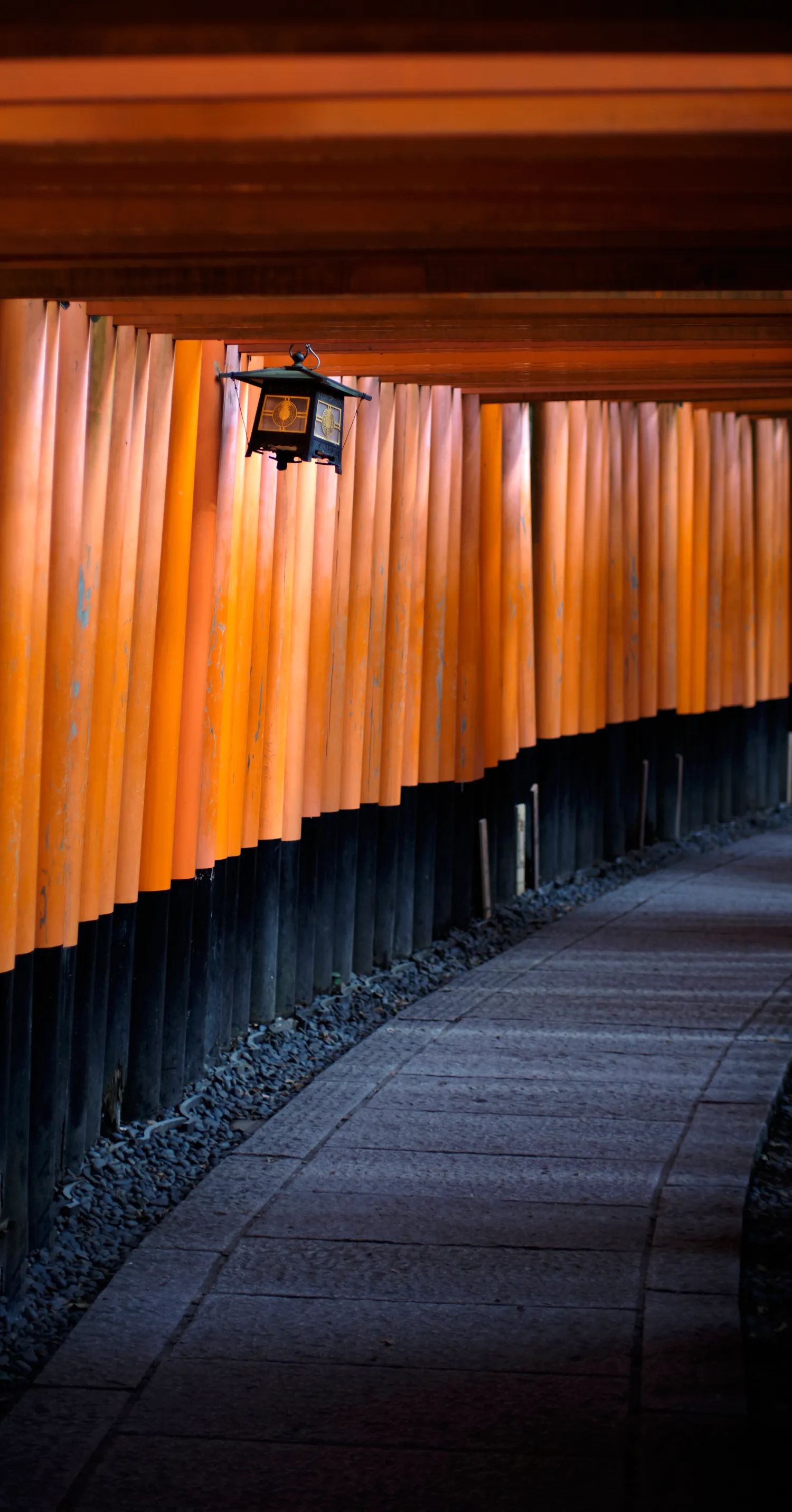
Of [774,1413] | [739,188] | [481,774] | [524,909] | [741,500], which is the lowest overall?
[774,1413]

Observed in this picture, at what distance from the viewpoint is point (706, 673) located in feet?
43.6

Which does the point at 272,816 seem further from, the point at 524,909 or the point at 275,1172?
the point at 524,909

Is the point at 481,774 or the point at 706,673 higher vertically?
the point at 706,673

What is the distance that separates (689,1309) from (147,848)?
2590 millimetres

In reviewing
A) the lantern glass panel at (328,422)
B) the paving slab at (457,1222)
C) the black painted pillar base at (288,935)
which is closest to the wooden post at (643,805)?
the black painted pillar base at (288,935)

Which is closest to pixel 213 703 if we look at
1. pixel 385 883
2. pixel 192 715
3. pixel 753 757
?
pixel 192 715

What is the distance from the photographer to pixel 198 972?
19.9ft

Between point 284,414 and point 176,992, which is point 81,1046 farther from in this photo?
point 284,414

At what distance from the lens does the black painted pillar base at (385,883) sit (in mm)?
7914

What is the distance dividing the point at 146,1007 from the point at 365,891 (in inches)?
87.3

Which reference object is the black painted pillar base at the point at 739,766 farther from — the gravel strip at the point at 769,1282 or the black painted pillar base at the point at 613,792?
the gravel strip at the point at 769,1282

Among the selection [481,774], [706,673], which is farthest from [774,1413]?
[706,673]

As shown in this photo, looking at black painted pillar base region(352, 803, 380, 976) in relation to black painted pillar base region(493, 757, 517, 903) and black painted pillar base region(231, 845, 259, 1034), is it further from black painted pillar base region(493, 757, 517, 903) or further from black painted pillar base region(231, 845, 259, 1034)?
black painted pillar base region(493, 757, 517, 903)

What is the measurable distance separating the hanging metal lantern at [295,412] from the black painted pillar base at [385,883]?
2.63 m
